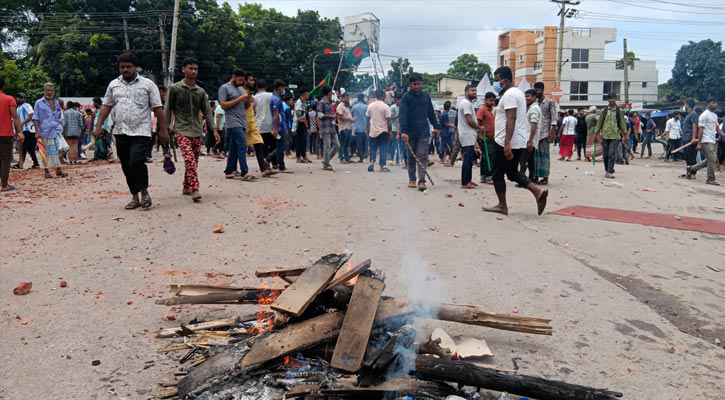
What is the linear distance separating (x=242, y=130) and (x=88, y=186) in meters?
3.12

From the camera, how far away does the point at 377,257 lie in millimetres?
4910

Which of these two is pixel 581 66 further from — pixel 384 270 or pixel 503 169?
pixel 384 270

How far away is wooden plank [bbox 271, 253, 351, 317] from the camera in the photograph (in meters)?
2.80

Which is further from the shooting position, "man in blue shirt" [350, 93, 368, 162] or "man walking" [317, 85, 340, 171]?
"man in blue shirt" [350, 93, 368, 162]

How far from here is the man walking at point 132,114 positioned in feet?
22.1

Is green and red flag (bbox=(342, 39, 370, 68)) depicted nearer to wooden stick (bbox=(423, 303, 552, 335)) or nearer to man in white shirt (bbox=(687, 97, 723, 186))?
man in white shirt (bbox=(687, 97, 723, 186))

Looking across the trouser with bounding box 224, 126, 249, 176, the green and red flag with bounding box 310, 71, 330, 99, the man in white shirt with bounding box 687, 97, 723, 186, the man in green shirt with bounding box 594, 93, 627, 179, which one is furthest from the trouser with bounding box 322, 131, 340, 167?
the man in white shirt with bounding box 687, 97, 723, 186

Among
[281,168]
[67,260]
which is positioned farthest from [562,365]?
[281,168]

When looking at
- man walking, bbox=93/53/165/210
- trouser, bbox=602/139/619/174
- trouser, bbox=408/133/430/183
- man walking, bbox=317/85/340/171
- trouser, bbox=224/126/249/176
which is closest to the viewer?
man walking, bbox=93/53/165/210

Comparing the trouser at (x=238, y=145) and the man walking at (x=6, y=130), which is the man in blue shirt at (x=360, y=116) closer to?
the trouser at (x=238, y=145)

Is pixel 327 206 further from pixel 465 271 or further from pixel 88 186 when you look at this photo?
pixel 88 186

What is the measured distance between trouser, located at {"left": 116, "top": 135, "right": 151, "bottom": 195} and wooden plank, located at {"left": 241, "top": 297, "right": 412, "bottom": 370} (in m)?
4.90

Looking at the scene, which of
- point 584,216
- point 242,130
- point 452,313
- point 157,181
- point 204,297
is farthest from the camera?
point 157,181

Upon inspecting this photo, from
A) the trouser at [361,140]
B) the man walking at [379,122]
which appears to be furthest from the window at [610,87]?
the man walking at [379,122]
